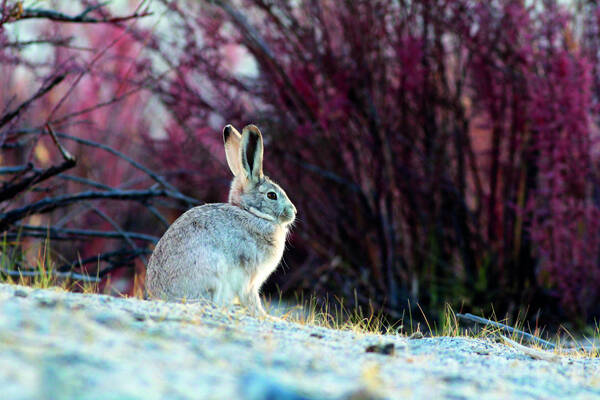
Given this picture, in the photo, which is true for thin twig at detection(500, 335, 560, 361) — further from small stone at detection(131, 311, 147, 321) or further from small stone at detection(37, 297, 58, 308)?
small stone at detection(37, 297, 58, 308)

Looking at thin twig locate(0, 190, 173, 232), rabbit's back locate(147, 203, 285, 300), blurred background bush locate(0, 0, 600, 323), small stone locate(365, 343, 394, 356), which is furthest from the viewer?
blurred background bush locate(0, 0, 600, 323)

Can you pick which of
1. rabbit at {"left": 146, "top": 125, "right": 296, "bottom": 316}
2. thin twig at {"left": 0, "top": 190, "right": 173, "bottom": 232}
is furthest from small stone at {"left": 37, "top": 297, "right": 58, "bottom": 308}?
thin twig at {"left": 0, "top": 190, "right": 173, "bottom": 232}

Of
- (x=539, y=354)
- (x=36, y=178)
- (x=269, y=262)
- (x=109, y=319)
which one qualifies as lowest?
(x=539, y=354)

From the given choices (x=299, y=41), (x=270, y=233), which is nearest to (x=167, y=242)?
(x=270, y=233)

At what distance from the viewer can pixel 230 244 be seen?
3883 mm

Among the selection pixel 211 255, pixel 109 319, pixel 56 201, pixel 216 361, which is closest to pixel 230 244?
pixel 211 255

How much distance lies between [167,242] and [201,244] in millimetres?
220

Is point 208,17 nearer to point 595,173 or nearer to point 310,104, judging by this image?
point 310,104

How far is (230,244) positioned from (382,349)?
1419 mm

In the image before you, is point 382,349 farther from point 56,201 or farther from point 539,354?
point 56,201

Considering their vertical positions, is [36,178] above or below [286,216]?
above

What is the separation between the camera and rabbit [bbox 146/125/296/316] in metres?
3.71

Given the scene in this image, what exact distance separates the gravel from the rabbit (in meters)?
0.54

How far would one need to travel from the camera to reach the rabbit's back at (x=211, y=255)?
146 inches
